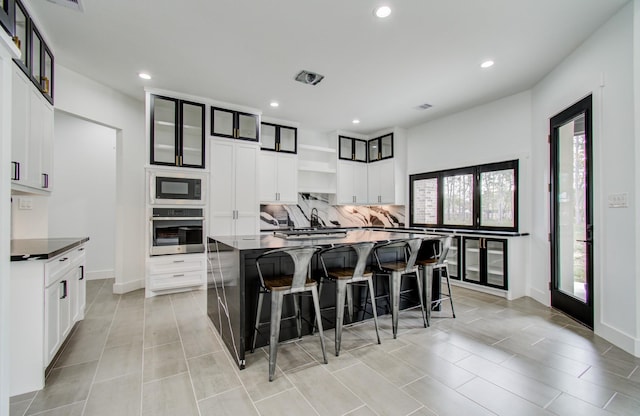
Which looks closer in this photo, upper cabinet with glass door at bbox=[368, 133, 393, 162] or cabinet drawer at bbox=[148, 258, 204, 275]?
cabinet drawer at bbox=[148, 258, 204, 275]

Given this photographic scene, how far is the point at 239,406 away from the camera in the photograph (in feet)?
5.73

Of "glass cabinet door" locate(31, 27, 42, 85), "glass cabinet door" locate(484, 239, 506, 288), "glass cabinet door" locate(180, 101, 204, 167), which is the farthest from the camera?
"glass cabinet door" locate(180, 101, 204, 167)

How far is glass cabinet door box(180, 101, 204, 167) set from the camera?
420 cm

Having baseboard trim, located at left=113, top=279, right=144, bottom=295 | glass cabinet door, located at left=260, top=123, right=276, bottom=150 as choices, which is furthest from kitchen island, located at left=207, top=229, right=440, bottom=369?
glass cabinet door, located at left=260, top=123, right=276, bottom=150

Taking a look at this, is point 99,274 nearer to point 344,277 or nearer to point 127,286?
point 127,286

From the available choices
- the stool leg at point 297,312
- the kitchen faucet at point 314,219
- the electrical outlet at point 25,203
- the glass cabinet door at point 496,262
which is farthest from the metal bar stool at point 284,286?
the kitchen faucet at point 314,219

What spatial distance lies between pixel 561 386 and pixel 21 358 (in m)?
3.61

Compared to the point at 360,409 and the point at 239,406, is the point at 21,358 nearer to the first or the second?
the point at 239,406

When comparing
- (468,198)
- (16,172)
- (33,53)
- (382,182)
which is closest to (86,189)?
(33,53)

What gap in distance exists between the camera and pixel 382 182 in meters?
6.03

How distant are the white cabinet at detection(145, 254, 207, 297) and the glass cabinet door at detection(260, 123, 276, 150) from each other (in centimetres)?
223

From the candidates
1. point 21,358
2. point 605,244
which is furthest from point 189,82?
point 605,244

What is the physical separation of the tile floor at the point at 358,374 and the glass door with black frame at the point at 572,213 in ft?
1.45

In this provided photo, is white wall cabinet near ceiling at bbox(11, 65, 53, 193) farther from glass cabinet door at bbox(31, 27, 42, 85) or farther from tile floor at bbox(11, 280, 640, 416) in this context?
tile floor at bbox(11, 280, 640, 416)
